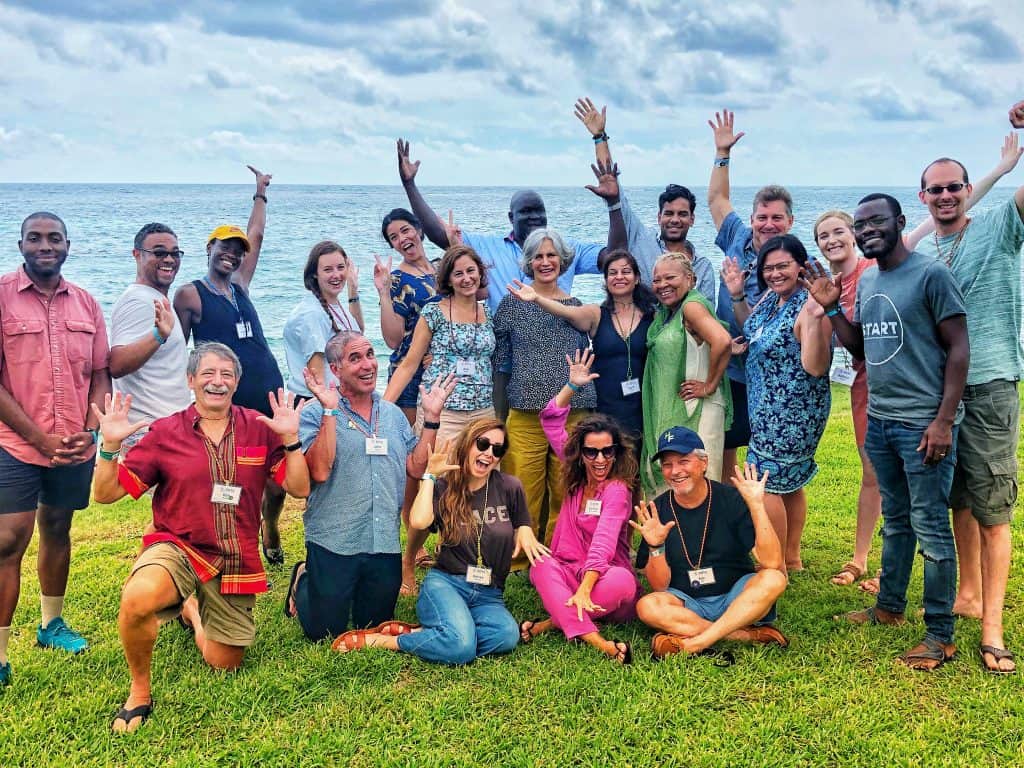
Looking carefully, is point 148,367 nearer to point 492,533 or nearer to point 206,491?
point 206,491

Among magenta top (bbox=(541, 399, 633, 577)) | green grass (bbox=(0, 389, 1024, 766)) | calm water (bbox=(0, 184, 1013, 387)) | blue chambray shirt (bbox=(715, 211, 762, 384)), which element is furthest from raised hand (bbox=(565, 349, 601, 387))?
calm water (bbox=(0, 184, 1013, 387))

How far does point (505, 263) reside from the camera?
7.52 meters

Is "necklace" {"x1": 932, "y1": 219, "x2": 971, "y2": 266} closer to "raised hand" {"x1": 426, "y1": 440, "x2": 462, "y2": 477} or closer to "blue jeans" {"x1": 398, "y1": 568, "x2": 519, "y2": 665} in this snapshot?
"raised hand" {"x1": 426, "y1": 440, "x2": 462, "y2": 477}

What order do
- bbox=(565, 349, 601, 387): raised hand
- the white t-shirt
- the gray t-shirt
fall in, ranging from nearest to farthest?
the gray t-shirt, the white t-shirt, bbox=(565, 349, 601, 387): raised hand

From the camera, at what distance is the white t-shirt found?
5.91 m

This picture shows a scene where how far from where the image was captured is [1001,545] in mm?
5141

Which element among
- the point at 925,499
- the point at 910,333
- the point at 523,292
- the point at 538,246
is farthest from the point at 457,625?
the point at 910,333

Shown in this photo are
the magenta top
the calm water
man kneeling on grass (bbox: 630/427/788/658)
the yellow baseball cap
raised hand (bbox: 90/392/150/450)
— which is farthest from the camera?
the calm water

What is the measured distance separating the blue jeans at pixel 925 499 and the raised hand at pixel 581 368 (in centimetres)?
197

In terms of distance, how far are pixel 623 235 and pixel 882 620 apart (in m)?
3.60

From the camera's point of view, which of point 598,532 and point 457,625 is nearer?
point 457,625

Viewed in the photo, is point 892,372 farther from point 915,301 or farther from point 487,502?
point 487,502

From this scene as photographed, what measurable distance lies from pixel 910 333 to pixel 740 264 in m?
2.47

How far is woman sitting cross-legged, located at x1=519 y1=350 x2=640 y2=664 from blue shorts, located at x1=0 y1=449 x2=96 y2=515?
121 inches
